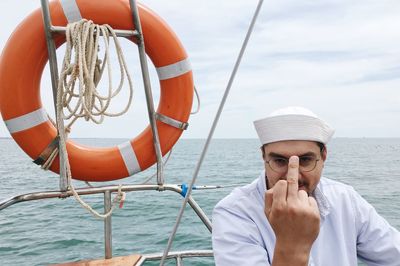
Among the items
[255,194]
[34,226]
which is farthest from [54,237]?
[255,194]

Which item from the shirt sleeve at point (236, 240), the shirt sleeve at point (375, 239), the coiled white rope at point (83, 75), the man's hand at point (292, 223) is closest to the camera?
the man's hand at point (292, 223)

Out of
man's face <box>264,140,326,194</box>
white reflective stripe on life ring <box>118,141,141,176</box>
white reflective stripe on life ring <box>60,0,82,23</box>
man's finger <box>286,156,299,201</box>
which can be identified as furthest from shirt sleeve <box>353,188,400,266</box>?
white reflective stripe on life ring <box>60,0,82,23</box>

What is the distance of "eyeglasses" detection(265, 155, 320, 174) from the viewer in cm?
100

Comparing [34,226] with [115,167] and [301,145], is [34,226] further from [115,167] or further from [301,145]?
[301,145]

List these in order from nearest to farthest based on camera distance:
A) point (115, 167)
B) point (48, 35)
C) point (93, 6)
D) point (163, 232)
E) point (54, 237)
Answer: point (48, 35)
point (93, 6)
point (115, 167)
point (54, 237)
point (163, 232)

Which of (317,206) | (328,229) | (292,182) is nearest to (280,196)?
(292,182)

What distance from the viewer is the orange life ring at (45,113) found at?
1865 mm

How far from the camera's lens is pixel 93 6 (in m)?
1.89

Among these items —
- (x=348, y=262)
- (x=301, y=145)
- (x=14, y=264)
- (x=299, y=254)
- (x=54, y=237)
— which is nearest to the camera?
(x=299, y=254)

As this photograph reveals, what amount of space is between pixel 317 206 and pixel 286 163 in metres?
0.21

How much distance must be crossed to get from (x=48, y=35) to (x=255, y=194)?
1.29m

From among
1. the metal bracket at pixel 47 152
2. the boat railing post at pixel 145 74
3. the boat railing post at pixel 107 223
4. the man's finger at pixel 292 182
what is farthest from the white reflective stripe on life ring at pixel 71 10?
the man's finger at pixel 292 182

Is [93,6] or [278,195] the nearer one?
[278,195]

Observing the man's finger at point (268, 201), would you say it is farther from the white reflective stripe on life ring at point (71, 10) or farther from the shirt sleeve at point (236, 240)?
the white reflective stripe on life ring at point (71, 10)
